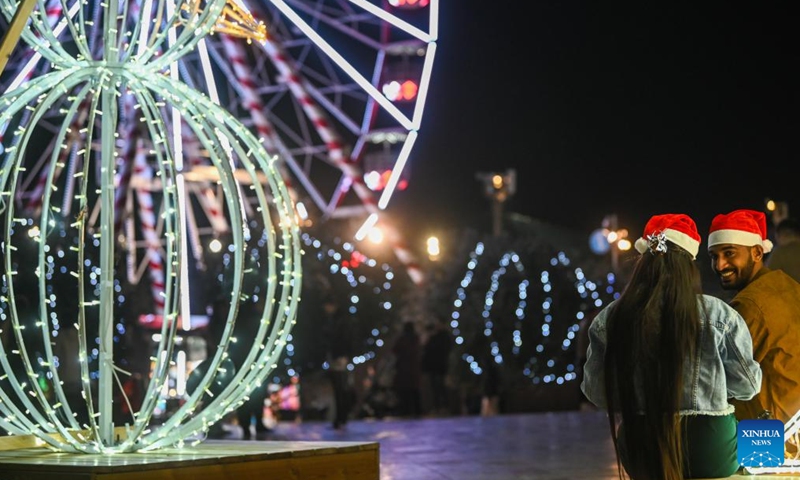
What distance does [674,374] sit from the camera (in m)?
4.57

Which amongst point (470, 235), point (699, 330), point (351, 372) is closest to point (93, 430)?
point (699, 330)

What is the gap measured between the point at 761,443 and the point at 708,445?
0.24m

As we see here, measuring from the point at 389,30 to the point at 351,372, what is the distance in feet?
16.4

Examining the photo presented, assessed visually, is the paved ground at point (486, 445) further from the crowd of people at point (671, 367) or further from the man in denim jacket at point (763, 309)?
the crowd of people at point (671, 367)

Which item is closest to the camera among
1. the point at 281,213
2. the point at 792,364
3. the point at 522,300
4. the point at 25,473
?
the point at 792,364

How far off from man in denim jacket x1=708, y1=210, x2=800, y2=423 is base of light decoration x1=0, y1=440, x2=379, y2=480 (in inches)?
75.3

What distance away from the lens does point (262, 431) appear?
13.7 m

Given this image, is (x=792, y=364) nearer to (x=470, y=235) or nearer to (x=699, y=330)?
(x=699, y=330)

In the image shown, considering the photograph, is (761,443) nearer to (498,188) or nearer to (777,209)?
(777,209)

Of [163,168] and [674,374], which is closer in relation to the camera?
[674,374]

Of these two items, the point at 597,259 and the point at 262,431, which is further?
the point at 597,259

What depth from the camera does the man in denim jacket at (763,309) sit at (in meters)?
5.20

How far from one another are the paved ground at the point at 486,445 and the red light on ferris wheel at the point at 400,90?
23.8 ft

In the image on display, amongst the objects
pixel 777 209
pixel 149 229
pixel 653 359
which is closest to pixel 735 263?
pixel 653 359
